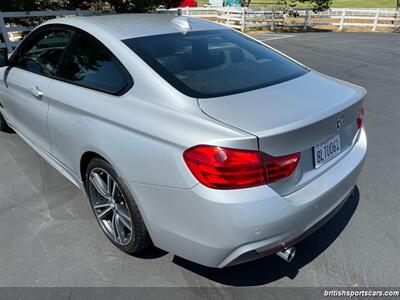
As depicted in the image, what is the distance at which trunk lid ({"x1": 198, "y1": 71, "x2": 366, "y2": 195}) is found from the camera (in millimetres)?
1907

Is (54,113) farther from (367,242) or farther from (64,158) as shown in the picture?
(367,242)

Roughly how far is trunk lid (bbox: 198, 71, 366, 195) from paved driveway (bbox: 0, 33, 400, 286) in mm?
787

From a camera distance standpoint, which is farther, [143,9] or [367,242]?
[143,9]

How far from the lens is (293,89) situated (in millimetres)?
2434

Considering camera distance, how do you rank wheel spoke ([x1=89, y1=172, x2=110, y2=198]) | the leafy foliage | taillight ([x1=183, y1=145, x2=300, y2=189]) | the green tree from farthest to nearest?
the green tree, the leafy foliage, wheel spoke ([x1=89, y1=172, x2=110, y2=198]), taillight ([x1=183, y1=145, x2=300, y2=189])

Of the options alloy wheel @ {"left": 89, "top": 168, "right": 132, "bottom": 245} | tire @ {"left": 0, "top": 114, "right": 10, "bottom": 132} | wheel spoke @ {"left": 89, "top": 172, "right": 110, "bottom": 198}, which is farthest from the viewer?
tire @ {"left": 0, "top": 114, "right": 10, "bottom": 132}

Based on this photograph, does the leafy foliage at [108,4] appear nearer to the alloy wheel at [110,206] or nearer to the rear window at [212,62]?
the rear window at [212,62]


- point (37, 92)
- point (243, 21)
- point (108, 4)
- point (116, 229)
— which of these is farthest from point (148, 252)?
point (243, 21)

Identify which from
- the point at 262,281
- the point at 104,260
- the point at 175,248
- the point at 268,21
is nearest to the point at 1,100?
the point at 104,260

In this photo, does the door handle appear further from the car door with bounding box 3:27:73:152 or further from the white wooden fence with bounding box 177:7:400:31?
the white wooden fence with bounding box 177:7:400:31

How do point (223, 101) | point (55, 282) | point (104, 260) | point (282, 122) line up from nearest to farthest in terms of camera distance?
point (282, 122)
point (223, 101)
point (55, 282)
point (104, 260)

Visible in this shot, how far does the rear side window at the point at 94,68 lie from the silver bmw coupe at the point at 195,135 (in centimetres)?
1

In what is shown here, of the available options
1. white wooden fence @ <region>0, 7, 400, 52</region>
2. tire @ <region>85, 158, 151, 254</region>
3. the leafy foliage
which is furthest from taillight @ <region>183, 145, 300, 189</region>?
white wooden fence @ <region>0, 7, 400, 52</region>

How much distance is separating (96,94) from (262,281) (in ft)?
5.69
